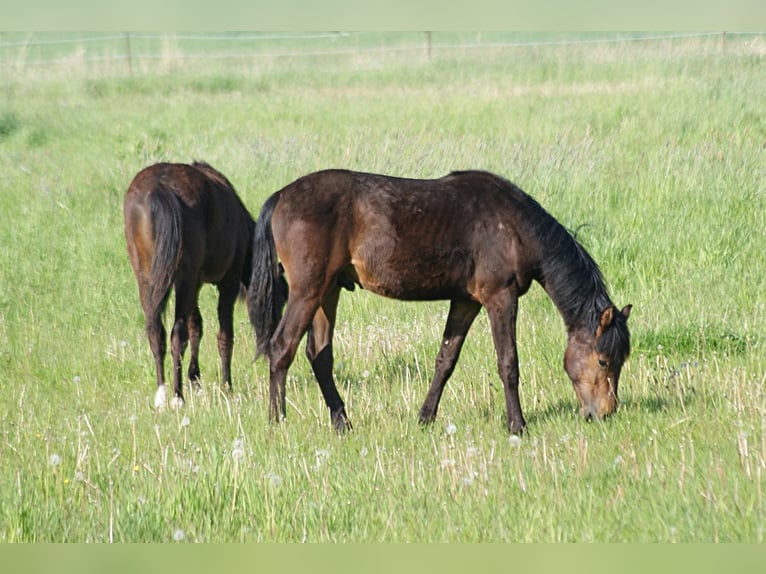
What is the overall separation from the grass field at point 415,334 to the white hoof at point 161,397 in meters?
0.13

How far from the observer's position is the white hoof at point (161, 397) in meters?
7.50

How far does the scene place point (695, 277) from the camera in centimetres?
986

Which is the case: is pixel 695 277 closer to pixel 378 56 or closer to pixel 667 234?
pixel 667 234

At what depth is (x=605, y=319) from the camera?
22.0 ft

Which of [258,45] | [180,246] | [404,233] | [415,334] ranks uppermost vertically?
[258,45]

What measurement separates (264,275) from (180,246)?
1177 millimetres

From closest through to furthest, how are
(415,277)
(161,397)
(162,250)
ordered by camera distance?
1. (415,277)
2. (161,397)
3. (162,250)

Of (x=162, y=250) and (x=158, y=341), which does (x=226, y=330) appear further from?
(x=162, y=250)

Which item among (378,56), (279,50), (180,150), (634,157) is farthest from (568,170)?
(279,50)

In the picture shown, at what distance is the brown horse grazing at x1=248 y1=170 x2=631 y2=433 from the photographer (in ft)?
A: 22.1

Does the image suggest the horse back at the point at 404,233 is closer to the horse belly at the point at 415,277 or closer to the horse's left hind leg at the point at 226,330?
the horse belly at the point at 415,277

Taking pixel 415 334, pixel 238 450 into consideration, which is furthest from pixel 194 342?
pixel 238 450

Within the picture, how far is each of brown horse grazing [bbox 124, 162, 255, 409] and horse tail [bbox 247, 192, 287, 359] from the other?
1.06 m

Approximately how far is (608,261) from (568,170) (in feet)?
9.45
